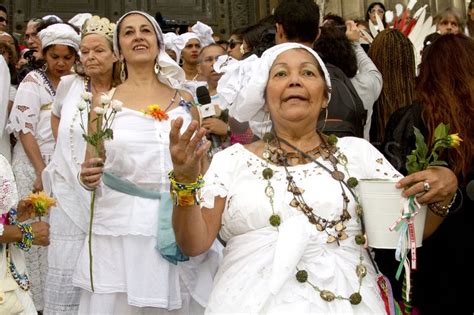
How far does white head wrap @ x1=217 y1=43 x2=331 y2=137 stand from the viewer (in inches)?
128

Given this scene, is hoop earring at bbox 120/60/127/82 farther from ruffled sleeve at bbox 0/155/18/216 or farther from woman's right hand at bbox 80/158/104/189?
ruffled sleeve at bbox 0/155/18/216

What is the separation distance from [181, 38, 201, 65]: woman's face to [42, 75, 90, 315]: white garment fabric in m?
2.81

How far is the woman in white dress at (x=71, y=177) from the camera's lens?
14.3 ft

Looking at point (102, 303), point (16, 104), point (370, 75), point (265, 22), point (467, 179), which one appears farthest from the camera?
point (265, 22)

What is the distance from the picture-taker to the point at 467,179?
3365 millimetres

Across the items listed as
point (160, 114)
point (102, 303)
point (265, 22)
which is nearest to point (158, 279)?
point (102, 303)

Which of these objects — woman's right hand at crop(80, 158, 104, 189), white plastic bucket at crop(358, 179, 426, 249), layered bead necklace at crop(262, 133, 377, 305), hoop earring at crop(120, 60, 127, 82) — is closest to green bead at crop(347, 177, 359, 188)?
layered bead necklace at crop(262, 133, 377, 305)

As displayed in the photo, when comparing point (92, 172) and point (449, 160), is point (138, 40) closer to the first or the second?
point (92, 172)

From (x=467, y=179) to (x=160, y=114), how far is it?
1576 millimetres

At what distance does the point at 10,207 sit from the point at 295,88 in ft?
4.68

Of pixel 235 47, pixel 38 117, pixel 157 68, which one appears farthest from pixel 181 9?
pixel 157 68

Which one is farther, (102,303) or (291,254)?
(102,303)

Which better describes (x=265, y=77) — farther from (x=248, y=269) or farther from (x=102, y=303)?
(x=102, y=303)

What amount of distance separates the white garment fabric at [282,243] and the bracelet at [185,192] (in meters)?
0.20
